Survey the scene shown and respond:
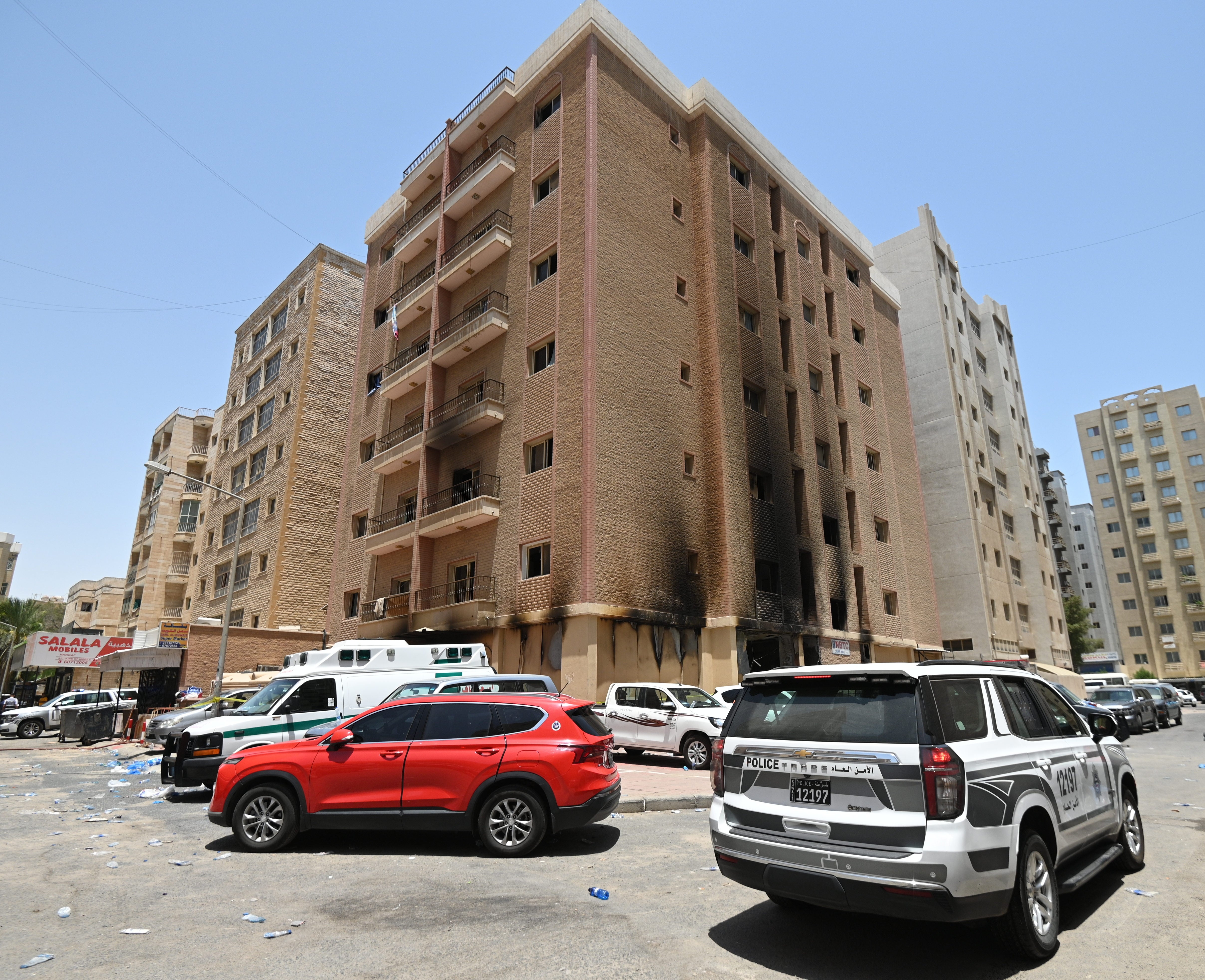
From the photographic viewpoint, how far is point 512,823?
809cm

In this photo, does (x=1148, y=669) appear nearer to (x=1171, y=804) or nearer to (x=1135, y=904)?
(x=1171, y=804)

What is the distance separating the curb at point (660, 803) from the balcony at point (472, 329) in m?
20.6

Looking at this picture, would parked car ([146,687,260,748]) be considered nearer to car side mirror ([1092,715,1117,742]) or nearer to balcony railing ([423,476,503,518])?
balcony railing ([423,476,503,518])

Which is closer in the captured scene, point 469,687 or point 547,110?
point 469,687

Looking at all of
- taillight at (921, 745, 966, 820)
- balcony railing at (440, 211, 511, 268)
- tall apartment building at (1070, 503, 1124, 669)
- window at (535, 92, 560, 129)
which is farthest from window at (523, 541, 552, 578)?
tall apartment building at (1070, 503, 1124, 669)

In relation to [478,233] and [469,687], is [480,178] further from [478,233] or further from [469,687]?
[469,687]

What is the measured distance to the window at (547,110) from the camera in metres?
29.5

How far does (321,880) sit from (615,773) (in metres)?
3.34

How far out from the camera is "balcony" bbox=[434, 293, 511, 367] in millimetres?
28219

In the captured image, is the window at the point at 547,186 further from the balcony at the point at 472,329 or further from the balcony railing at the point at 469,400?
the balcony railing at the point at 469,400

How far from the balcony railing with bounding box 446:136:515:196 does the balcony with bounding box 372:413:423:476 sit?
34.1 feet

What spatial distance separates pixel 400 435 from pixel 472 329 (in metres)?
7.00

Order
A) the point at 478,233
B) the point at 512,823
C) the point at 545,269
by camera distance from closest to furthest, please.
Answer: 1. the point at 512,823
2. the point at 545,269
3. the point at 478,233

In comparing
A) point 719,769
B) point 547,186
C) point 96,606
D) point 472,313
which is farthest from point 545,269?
point 96,606
